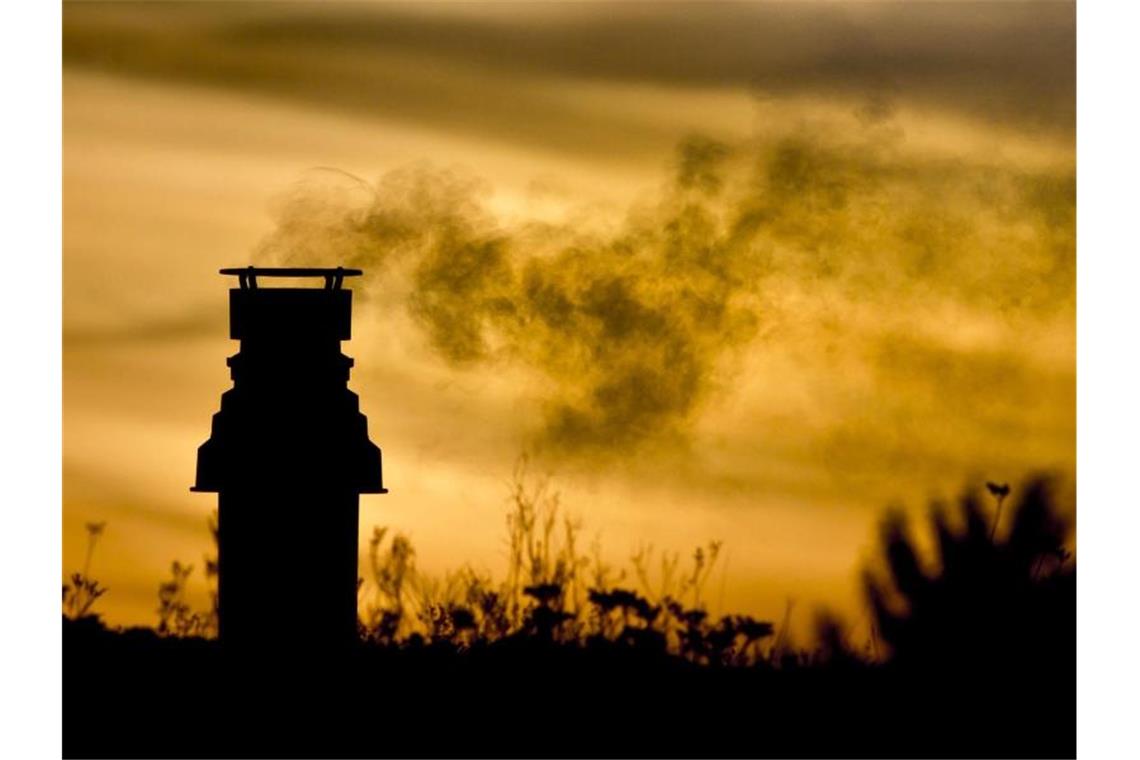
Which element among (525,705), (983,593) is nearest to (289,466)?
(525,705)

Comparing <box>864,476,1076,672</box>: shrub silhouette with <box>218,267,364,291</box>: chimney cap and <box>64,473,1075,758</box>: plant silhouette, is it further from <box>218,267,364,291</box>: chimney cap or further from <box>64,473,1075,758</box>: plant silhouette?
<box>218,267,364,291</box>: chimney cap

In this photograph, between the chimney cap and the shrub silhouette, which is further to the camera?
the shrub silhouette

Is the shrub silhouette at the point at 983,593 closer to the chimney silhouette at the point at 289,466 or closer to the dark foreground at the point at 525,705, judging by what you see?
the dark foreground at the point at 525,705

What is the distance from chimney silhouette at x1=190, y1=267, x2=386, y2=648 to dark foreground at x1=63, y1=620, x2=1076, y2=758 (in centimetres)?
23

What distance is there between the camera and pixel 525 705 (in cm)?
718

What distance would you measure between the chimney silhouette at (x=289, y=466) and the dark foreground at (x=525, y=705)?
235mm

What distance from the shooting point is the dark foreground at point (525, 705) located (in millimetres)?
6930

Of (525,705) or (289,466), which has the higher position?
(289,466)

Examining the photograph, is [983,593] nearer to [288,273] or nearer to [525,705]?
[525,705]

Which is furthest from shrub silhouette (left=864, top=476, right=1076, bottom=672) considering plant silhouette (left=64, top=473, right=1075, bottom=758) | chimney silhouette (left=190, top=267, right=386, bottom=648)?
chimney silhouette (left=190, top=267, right=386, bottom=648)

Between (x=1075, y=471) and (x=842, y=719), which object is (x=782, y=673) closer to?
(x=842, y=719)

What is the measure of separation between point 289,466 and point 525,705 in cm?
152

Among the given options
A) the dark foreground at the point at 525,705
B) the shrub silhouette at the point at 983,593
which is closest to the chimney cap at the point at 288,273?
the dark foreground at the point at 525,705

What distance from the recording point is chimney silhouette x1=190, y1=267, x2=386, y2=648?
6.71 metres
